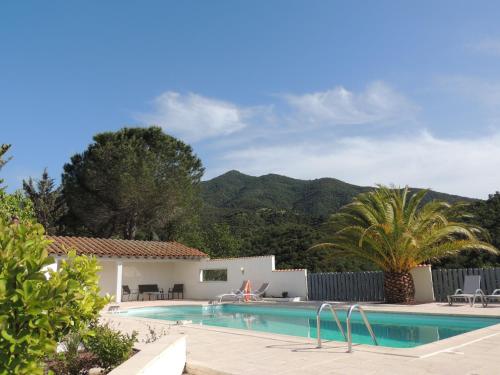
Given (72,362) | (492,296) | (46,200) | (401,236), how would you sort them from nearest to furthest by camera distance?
(72,362)
(492,296)
(401,236)
(46,200)


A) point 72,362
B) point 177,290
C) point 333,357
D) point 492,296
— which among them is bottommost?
point 177,290

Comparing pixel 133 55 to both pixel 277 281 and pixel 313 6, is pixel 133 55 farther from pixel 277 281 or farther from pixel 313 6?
→ pixel 277 281

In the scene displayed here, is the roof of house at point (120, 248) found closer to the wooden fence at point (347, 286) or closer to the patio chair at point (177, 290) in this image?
the patio chair at point (177, 290)

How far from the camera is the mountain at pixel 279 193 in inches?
1821

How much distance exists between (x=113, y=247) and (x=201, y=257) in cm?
487

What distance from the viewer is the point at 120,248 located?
69.4 feet

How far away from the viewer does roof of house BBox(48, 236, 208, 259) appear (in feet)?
63.4

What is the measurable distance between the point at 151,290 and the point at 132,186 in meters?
7.24

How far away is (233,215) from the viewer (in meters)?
43.0

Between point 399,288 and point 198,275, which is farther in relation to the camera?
point 198,275

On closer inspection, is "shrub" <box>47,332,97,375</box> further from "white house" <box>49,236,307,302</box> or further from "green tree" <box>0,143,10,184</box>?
"white house" <box>49,236,307,302</box>

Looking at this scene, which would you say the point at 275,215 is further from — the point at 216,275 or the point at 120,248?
the point at 120,248

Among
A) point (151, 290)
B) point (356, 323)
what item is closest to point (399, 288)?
point (356, 323)

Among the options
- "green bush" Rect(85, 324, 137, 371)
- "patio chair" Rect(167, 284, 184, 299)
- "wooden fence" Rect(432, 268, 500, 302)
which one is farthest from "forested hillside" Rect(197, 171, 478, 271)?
"green bush" Rect(85, 324, 137, 371)
